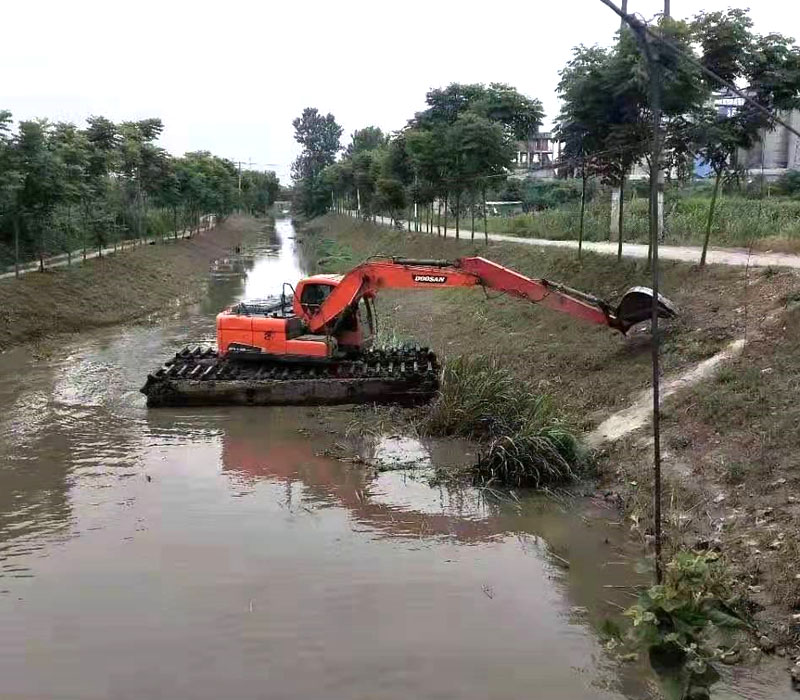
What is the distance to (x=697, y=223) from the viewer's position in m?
21.2

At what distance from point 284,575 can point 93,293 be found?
1969cm

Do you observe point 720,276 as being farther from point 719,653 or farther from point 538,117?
point 538,117

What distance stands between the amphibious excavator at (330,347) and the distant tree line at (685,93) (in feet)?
9.08

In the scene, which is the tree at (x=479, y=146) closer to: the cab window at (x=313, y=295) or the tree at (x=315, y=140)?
the cab window at (x=313, y=295)

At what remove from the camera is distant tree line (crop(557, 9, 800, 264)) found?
12.9 meters

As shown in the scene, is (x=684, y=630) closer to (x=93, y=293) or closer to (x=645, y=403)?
(x=645, y=403)

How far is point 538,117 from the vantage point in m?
24.8

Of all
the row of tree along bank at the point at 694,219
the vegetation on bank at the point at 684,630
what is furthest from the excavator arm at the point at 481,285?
the vegetation on bank at the point at 684,630

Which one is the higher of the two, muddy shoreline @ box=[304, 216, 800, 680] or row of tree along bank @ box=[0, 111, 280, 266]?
row of tree along bank @ box=[0, 111, 280, 266]

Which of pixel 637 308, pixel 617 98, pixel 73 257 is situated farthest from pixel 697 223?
pixel 73 257

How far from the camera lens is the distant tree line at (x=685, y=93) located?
12859mm

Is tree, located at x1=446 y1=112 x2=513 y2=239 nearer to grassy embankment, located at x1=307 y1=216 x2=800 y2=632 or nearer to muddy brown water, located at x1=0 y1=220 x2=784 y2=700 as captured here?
grassy embankment, located at x1=307 y1=216 x2=800 y2=632

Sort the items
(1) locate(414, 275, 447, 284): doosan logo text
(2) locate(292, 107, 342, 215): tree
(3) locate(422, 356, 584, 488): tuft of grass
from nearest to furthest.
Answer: (3) locate(422, 356, 584, 488): tuft of grass, (1) locate(414, 275, 447, 284): doosan logo text, (2) locate(292, 107, 342, 215): tree

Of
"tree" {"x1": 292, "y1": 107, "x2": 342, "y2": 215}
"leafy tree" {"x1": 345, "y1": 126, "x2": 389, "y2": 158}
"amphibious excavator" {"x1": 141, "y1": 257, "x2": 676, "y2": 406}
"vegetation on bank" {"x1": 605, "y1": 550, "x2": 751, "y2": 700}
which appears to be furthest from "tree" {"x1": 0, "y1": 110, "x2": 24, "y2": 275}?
"tree" {"x1": 292, "y1": 107, "x2": 342, "y2": 215}
